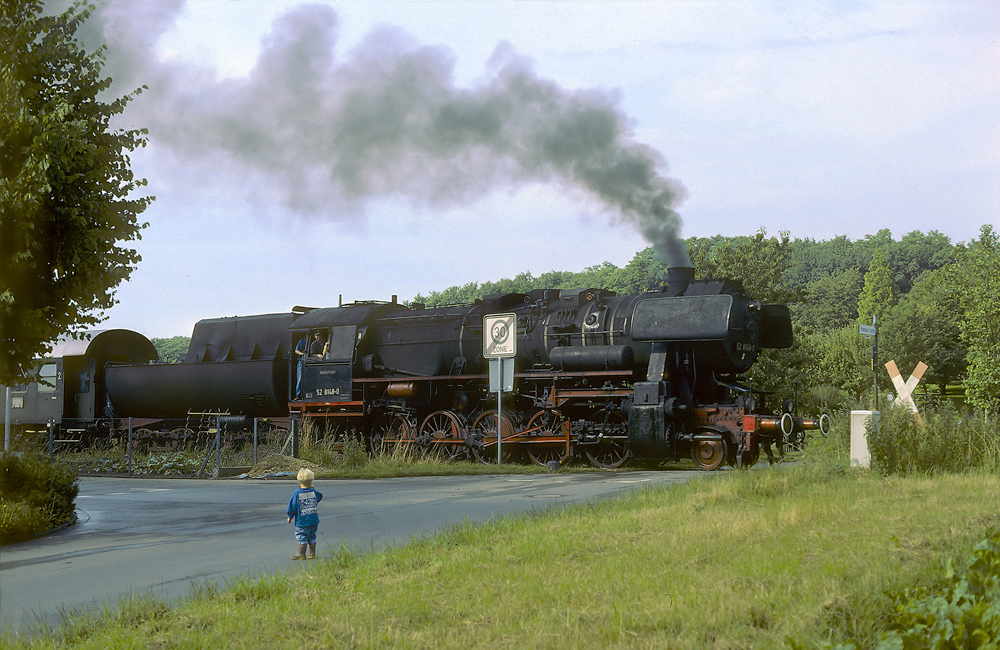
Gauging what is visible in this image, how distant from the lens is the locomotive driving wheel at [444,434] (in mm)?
21531

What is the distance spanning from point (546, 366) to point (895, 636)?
15425 millimetres

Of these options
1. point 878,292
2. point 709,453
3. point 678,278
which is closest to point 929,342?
point 878,292

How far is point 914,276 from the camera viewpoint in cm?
11488

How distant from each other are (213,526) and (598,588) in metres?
6.62

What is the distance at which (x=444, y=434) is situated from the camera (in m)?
21.7

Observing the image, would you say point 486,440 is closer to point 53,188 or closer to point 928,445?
point 928,445

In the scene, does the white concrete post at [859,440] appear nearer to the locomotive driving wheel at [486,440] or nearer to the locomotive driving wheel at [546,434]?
the locomotive driving wheel at [546,434]

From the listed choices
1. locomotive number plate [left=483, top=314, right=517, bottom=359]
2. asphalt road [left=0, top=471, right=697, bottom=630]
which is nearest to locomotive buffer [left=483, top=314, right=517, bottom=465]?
locomotive number plate [left=483, top=314, right=517, bottom=359]

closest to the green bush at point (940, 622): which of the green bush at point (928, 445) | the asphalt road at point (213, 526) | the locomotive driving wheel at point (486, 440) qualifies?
the asphalt road at point (213, 526)

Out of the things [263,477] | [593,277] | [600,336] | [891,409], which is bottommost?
[263,477]

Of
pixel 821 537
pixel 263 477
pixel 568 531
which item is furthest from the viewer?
pixel 263 477

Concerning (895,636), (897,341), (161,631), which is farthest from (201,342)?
(897,341)

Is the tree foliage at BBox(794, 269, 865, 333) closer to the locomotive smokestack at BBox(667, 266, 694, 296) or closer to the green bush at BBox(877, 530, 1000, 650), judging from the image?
the locomotive smokestack at BBox(667, 266, 694, 296)

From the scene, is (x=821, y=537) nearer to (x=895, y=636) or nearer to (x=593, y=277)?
(x=895, y=636)
